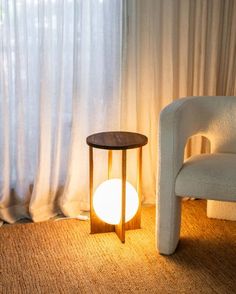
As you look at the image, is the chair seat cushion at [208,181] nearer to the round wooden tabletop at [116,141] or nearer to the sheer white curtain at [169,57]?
the round wooden tabletop at [116,141]

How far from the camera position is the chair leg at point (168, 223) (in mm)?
2059

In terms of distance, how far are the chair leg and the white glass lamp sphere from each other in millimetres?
221

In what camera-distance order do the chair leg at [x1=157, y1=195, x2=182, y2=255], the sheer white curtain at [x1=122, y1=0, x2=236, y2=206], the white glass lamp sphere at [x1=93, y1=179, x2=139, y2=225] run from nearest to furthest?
1. the chair leg at [x1=157, y1=195, x2=182, y2=255]
2. the white glass lamp sphere at [x1=93, y1=179, x2=139, y2=225]
3. the sheer white curtain at [x1=122, y1=0, x2=236, y2=206]

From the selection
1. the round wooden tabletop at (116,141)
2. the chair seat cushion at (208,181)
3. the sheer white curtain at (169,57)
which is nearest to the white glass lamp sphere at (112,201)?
the round wooden tabletop at (116,141)

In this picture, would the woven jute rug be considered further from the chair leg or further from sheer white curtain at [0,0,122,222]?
sheer white curtain at [0,0,122,222]

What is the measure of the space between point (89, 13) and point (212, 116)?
867 millimetres

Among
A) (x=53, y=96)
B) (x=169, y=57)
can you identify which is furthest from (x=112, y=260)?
(x=169, y=57)

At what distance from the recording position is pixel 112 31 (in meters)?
2.42

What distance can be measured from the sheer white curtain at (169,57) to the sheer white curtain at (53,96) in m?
0.10

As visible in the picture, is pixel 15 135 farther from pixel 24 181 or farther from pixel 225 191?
pixel 225 191

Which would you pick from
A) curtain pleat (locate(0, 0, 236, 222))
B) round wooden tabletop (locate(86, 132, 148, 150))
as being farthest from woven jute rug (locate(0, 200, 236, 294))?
round wooden tabletop (locate(86, 132, 148, 150))

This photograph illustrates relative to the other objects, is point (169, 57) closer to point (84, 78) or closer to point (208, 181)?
point (84, 78)

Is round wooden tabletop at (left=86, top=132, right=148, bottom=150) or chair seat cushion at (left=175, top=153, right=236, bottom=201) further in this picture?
round wooden tabletop at (left=86, top=132, right=148, bottom=150)

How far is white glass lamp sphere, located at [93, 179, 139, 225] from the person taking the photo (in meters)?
2.23
